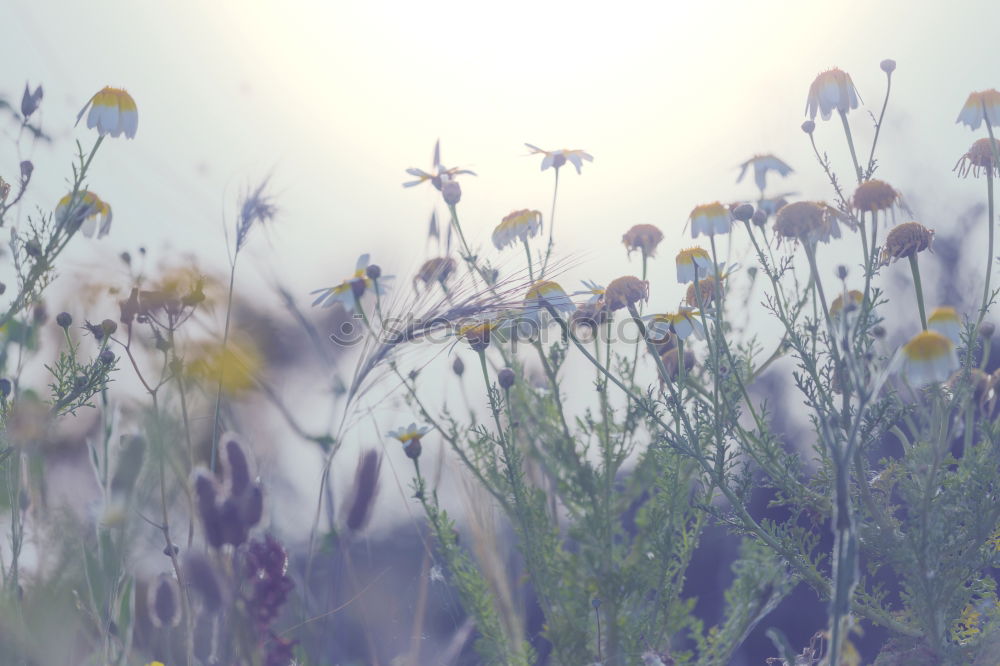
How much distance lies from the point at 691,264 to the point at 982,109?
95cm

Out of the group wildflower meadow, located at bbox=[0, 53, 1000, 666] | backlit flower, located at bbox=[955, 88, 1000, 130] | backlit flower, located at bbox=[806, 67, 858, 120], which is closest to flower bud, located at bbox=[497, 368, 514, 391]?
wildflower meadow, located at bbox=[0, 53, 1000, 666]

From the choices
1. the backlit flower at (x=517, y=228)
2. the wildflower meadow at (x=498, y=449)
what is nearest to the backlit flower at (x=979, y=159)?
the wildflower meadow at (x=498, y=449)

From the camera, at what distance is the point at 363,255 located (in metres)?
2.55

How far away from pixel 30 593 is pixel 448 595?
43.0 inches

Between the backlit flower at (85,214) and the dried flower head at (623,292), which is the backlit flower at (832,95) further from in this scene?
the backlit flower at (85,214)

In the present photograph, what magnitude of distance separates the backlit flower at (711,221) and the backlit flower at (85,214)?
156 centimetres

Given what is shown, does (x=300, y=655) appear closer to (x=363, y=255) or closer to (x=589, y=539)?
(x=589, y=539)

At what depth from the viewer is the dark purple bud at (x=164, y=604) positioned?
166 centimetres

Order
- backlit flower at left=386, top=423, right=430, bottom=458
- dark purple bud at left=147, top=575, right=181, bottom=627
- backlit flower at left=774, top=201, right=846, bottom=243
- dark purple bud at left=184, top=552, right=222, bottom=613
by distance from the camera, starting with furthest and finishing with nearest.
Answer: backlit flower at left=386, top=423, right=430, bottom=458, backlit flower at left=774, top=201, right=846, bottom=243, dark purple bud at left=147, top=575, right=181, bottom=627, dark purple bud at left=184, top=552, right=222, bottom=613

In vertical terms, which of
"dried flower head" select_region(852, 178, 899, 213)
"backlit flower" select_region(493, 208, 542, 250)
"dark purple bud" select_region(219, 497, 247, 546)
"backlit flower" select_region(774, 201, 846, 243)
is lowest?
"dark purple bud" select_region(219, 497, 247, 546)

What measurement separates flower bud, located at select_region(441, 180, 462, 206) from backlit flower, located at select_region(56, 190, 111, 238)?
3.25 feet

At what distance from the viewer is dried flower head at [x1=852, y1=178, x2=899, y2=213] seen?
86.3 inches

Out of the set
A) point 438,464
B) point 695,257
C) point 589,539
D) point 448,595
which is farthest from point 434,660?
point 695,257

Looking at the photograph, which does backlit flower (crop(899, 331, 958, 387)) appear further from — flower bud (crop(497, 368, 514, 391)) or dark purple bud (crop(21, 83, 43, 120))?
dark purple bud (crop(21, 83, 43, 120))
